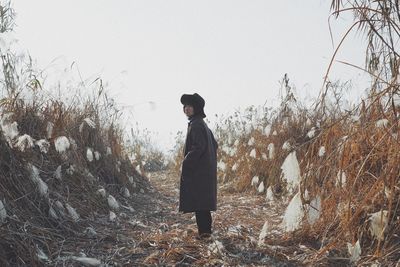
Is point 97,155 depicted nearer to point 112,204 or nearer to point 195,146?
point 112,204

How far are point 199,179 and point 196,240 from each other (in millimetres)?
606

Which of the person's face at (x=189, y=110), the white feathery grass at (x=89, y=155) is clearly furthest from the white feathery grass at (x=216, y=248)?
the white feathery grass at (x=89, y=155)

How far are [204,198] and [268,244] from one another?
30.8 inches

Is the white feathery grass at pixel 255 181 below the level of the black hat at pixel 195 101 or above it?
below

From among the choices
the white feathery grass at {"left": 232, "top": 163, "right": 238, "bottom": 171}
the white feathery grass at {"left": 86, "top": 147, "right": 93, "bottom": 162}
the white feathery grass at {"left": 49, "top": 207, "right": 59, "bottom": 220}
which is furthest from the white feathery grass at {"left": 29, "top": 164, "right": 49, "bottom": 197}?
the white feathery grass at {"left": 232, "top": 163, "right": 238, "bottom": 171}

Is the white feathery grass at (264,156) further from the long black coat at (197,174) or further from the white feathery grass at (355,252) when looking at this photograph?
the white feathery grass at (355,252)

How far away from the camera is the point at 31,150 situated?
15.3 feet

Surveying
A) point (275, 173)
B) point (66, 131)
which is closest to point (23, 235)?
point (66, 131)

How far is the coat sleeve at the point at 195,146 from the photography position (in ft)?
15.0

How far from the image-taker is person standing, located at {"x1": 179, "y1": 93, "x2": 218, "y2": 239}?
4555 mm

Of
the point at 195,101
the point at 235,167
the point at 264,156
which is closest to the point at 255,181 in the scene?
the point at 264,156

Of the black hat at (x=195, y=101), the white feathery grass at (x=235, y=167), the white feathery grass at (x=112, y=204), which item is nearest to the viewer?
the black hat at (x=195, y=101)

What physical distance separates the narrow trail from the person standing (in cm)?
24

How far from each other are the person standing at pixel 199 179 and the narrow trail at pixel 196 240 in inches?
9.3
